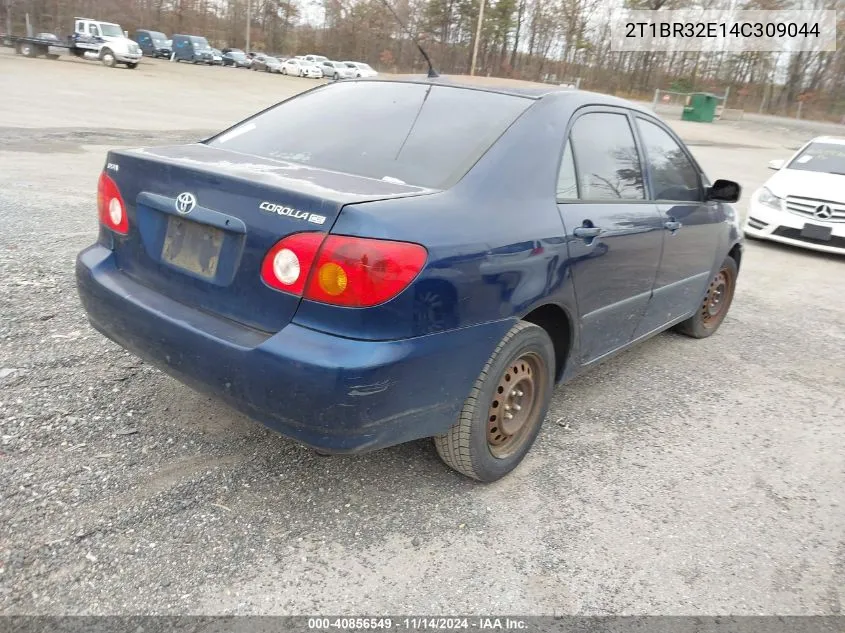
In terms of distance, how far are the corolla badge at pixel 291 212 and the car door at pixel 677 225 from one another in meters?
2.25

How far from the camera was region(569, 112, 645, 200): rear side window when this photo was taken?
3105 mm

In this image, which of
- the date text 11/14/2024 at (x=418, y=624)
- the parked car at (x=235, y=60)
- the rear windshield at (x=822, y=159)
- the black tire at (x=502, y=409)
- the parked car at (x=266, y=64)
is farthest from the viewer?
the parked car at (x=235, y=60)

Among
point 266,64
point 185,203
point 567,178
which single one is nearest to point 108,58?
point 266,64

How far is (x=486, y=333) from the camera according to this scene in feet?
8.11

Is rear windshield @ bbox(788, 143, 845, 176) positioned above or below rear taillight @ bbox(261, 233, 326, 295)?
above

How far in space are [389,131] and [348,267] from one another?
107 centimetres

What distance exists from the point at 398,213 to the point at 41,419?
1942mm

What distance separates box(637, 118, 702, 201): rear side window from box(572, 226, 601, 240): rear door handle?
90 cm

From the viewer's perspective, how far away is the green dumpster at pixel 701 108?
3512 centimetres

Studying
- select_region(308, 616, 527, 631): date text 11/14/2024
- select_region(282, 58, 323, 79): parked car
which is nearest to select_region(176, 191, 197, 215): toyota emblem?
select_region(308, 616, 527, 631): date text 11/14/2024

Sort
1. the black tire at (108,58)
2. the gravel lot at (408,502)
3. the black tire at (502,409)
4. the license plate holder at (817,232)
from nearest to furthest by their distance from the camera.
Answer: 1. the gravel lot at (408,502)
2. the black tire at (502,409)
3. the license plate holder at (817,232)
4. the black tire at (108,58)

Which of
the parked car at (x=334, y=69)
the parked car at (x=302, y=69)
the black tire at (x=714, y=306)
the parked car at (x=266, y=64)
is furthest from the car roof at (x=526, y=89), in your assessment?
the parked car at (x=266, y=64)

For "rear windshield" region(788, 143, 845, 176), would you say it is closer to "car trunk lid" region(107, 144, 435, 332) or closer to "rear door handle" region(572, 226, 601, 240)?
"rear door handle" region(572, 226, 601, 240)

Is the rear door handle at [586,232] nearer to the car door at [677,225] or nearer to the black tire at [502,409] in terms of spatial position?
the black tire at [502,409]
